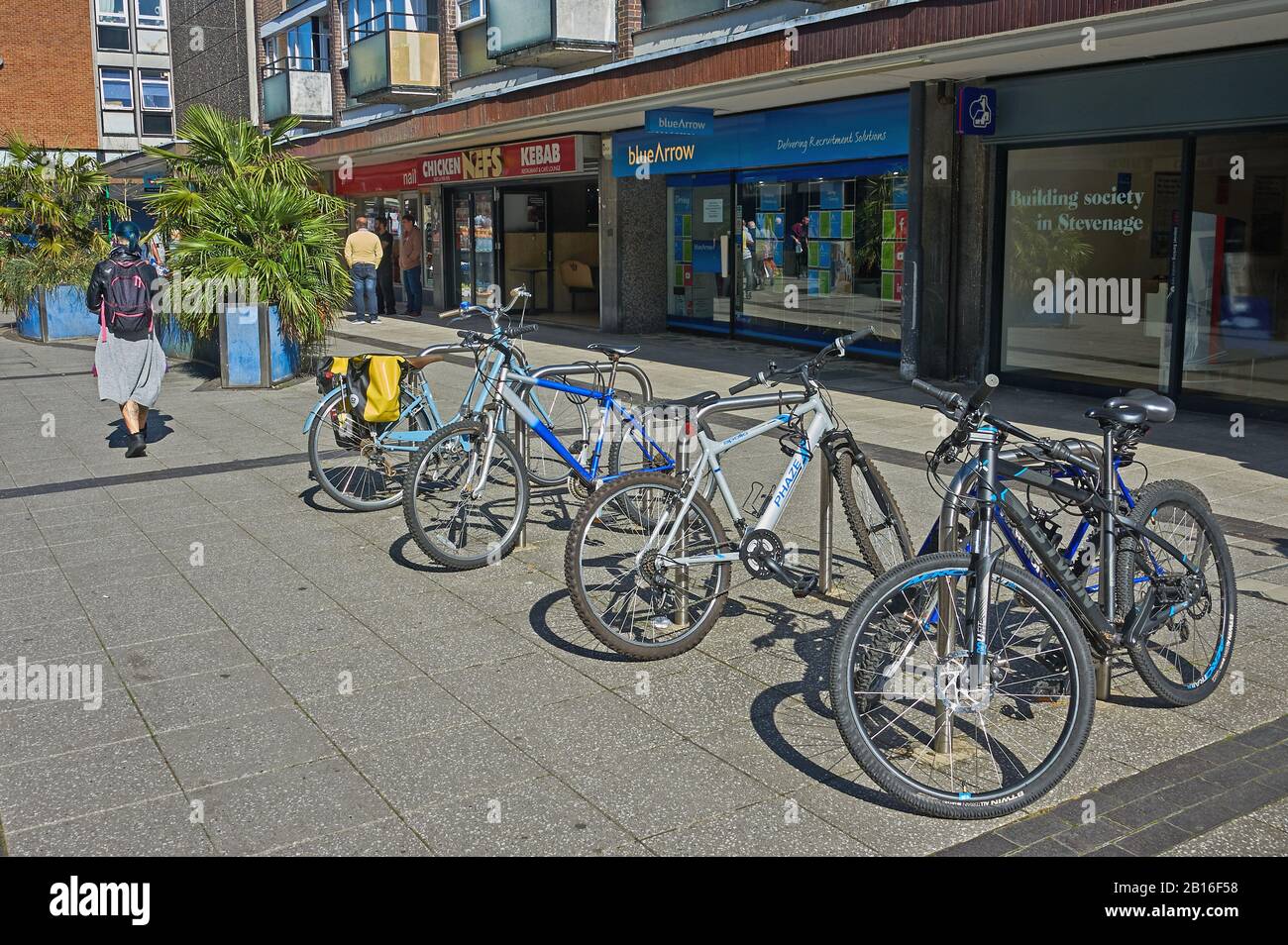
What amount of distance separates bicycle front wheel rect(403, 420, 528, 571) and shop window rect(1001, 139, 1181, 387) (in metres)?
6.98

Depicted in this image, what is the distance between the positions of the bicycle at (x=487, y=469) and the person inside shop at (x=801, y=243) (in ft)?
30.1

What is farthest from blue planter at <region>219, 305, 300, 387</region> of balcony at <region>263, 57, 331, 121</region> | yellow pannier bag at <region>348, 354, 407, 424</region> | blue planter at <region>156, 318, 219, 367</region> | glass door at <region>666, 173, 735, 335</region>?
balcony at <region>263, 57, 331, 121</region>

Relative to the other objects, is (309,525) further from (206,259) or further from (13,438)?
(206,259)

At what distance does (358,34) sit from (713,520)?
77.2 ft

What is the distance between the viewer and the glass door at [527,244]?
21.8 m

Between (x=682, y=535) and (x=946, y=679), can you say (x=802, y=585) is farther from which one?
(x=946, y=679)

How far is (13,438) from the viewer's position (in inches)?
398

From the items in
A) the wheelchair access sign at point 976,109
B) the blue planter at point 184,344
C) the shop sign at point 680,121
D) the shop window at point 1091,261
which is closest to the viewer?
the shop window at point 1091,261

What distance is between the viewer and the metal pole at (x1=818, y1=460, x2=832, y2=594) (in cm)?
551

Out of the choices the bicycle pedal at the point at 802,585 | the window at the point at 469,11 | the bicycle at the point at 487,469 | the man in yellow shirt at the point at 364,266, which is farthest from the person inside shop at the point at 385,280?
the bicycle pedal at the point at 802,585

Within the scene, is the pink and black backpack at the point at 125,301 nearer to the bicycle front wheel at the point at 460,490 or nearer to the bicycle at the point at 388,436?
the bicycle at the point at 388,436

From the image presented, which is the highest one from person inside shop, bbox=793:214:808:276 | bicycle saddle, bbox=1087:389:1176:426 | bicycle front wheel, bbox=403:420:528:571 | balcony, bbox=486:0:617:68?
balcony, bbox=486:0:617:68

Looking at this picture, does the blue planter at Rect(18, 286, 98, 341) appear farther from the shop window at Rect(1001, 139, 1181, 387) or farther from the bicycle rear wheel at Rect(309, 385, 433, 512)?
the shop window at Rect(1001, 139, 1181, 387)

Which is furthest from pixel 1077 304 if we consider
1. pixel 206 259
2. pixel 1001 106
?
pixel 206 259
